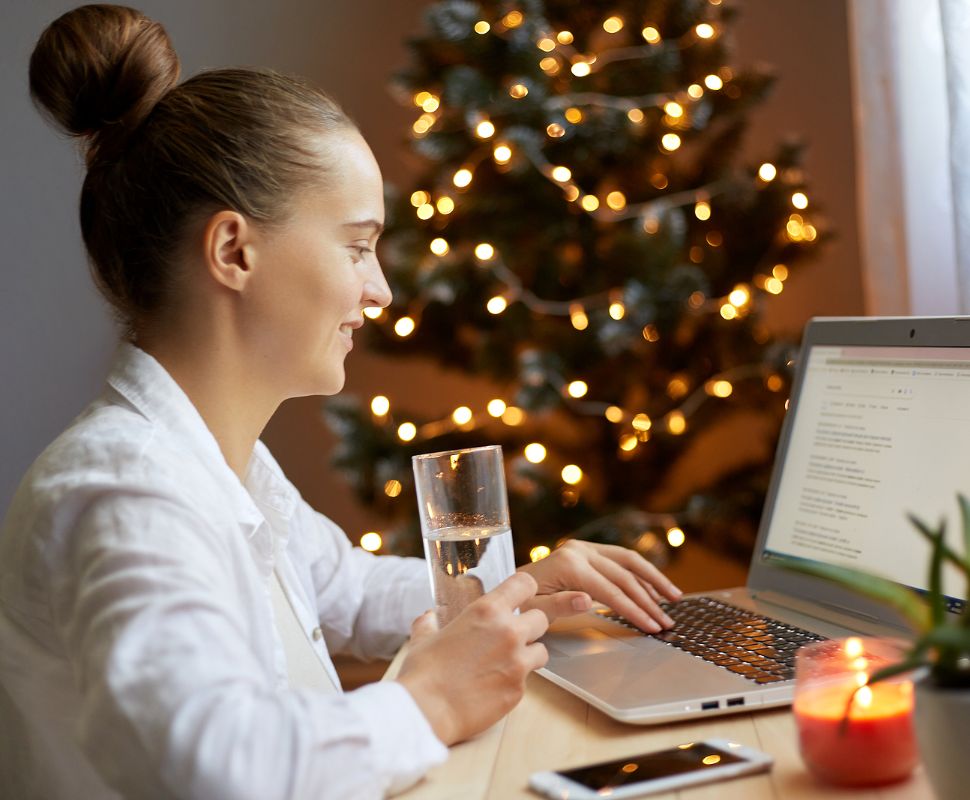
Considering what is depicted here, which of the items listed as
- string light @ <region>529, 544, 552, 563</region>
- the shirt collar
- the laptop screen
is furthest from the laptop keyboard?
string light @ <region>529, 544, 552, 563</region>

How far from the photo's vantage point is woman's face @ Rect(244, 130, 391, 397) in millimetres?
990

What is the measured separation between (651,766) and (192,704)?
0.93ft

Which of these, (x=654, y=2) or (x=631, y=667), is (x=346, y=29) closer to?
(x=654, y=2)

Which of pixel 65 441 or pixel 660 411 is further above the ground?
pixel 65 441

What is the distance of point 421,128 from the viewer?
2.33 metres

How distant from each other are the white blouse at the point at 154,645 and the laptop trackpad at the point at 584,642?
0.25 m

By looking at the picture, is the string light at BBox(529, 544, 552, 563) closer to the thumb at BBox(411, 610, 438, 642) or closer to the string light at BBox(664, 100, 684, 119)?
the string light at BBox(664, 100, 684, 119)

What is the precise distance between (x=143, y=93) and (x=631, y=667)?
26.0 inches

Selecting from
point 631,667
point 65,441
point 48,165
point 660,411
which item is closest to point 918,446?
point 631,667

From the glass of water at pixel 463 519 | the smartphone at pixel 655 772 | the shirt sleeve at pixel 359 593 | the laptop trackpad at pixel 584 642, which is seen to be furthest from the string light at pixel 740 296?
the smartphone at pixel 655 772

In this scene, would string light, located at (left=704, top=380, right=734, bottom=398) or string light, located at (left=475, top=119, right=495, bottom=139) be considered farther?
string light, located at (left=704, top=380, right=734, bottom=398)

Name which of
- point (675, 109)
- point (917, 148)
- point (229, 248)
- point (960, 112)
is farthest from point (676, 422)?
point (229, 248)

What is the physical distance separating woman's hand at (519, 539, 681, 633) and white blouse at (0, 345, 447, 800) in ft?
0.85

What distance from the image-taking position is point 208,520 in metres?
0.80
